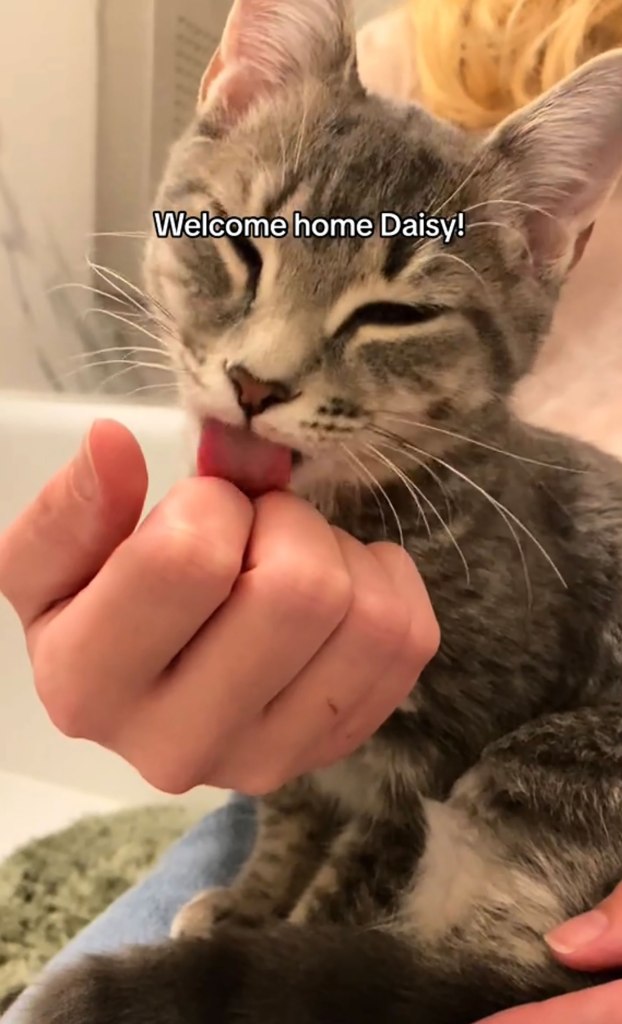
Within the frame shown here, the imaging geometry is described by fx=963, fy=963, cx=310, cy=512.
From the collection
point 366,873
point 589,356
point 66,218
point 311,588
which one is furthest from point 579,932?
point 66,218

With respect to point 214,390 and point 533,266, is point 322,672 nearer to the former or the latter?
point 214,390

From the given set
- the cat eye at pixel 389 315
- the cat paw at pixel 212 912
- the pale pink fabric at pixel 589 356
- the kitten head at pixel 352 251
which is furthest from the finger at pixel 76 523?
the pale pink fabric at pixel 589 356

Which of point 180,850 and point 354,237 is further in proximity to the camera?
point 180,850

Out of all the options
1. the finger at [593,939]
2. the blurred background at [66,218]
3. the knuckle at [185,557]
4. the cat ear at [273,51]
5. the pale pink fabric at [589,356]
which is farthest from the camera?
the blurred background at [66,218]

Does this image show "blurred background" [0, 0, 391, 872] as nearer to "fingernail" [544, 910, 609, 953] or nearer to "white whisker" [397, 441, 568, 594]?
"white whisker" [397, 441, 568, 594]

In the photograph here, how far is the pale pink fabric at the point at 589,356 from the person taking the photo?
1061mm

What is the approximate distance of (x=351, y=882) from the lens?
759 millimetres

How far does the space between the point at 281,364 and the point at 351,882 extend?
422 mm

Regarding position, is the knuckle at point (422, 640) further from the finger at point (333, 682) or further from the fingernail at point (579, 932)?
the fingernail at point (579, 932)

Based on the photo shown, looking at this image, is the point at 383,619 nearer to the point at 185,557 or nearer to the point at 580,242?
the point at 185,557


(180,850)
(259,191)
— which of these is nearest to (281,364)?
(259,191)

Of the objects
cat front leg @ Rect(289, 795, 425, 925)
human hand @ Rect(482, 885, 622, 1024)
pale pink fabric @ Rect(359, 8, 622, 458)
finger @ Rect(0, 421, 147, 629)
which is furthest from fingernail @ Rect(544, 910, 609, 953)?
pale pink fabric @ Rect(359, 8, 622, 458)

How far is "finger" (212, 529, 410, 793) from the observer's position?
55 cm

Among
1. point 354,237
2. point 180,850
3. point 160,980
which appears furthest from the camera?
point 180,850
